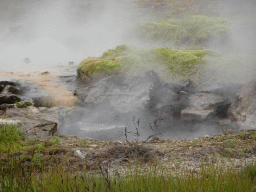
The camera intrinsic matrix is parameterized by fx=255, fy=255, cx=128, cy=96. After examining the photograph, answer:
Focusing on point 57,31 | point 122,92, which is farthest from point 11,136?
point 57,31

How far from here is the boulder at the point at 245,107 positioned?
21.7 ft

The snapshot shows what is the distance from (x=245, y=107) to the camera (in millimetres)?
6988

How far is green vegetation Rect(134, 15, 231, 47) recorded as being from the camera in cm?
1477

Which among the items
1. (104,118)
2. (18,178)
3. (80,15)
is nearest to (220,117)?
(104,118)

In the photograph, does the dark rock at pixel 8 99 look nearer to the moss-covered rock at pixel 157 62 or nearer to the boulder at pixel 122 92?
the boulder at pixel 122 92

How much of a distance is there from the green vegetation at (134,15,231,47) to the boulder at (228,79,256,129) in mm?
7531

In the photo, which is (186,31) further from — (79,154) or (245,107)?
(79,154)

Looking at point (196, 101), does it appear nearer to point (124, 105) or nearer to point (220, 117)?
point (220, 117)

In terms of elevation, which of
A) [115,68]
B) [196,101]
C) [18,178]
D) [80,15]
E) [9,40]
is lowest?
[18,178]

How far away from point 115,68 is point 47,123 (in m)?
4.76

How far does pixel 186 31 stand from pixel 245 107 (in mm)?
9880

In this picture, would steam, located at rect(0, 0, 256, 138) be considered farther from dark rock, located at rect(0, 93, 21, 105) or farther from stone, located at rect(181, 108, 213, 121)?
dark rock, located at rect(0, 93, 21, 105)

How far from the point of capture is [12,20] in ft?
97.3

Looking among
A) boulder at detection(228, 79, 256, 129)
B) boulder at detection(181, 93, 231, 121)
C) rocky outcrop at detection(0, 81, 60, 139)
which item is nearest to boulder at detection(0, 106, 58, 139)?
rocky outcrop at detection(0, 81, 60, 139)
